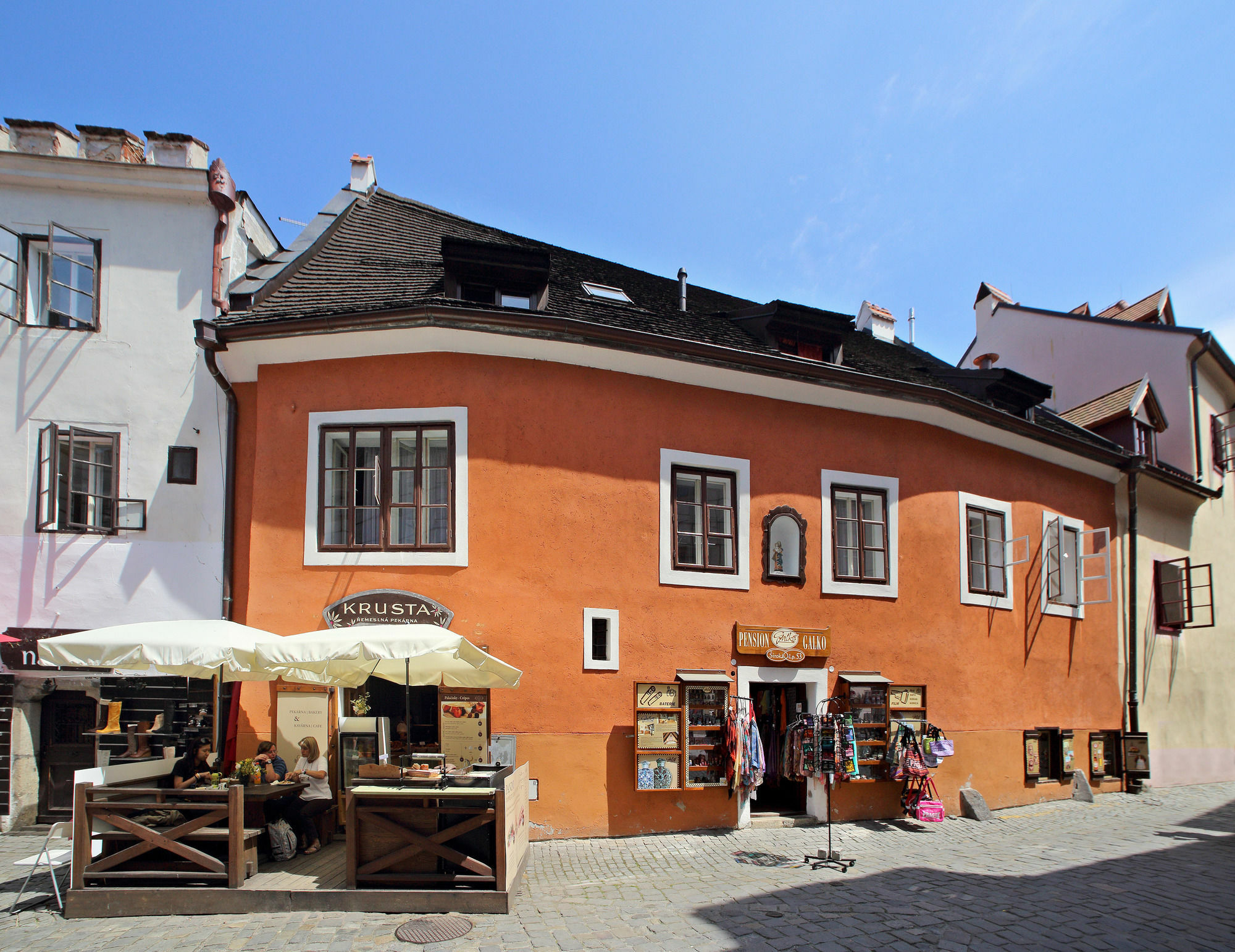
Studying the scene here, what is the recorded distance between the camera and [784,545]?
44.1 ft

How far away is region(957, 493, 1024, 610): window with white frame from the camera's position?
589 inches

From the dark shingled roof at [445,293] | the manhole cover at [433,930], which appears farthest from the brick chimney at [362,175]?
the manhole cover at [433,930]

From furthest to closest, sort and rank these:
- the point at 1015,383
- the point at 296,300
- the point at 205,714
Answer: the point at 1015,383 < the point at 296,300 < the point at 205,714

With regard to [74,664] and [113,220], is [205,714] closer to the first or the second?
[74,664]

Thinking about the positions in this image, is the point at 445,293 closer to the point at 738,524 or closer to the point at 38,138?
the point at 738,524

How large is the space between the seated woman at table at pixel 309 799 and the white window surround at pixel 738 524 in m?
4.91

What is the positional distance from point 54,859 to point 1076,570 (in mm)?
16808

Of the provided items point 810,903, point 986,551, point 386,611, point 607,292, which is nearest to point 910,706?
point 986,551

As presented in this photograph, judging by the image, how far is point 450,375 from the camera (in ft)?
38.1

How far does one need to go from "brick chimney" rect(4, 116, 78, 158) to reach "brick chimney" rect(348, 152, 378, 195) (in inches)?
200

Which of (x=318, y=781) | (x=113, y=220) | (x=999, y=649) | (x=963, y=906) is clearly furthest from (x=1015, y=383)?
(x=113, y=220)

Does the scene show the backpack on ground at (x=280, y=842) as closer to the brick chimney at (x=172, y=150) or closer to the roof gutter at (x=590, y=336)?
the roof gutter at (x=590, y=336)

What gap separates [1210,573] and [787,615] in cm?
1372

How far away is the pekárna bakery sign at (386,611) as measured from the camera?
11031 mm
